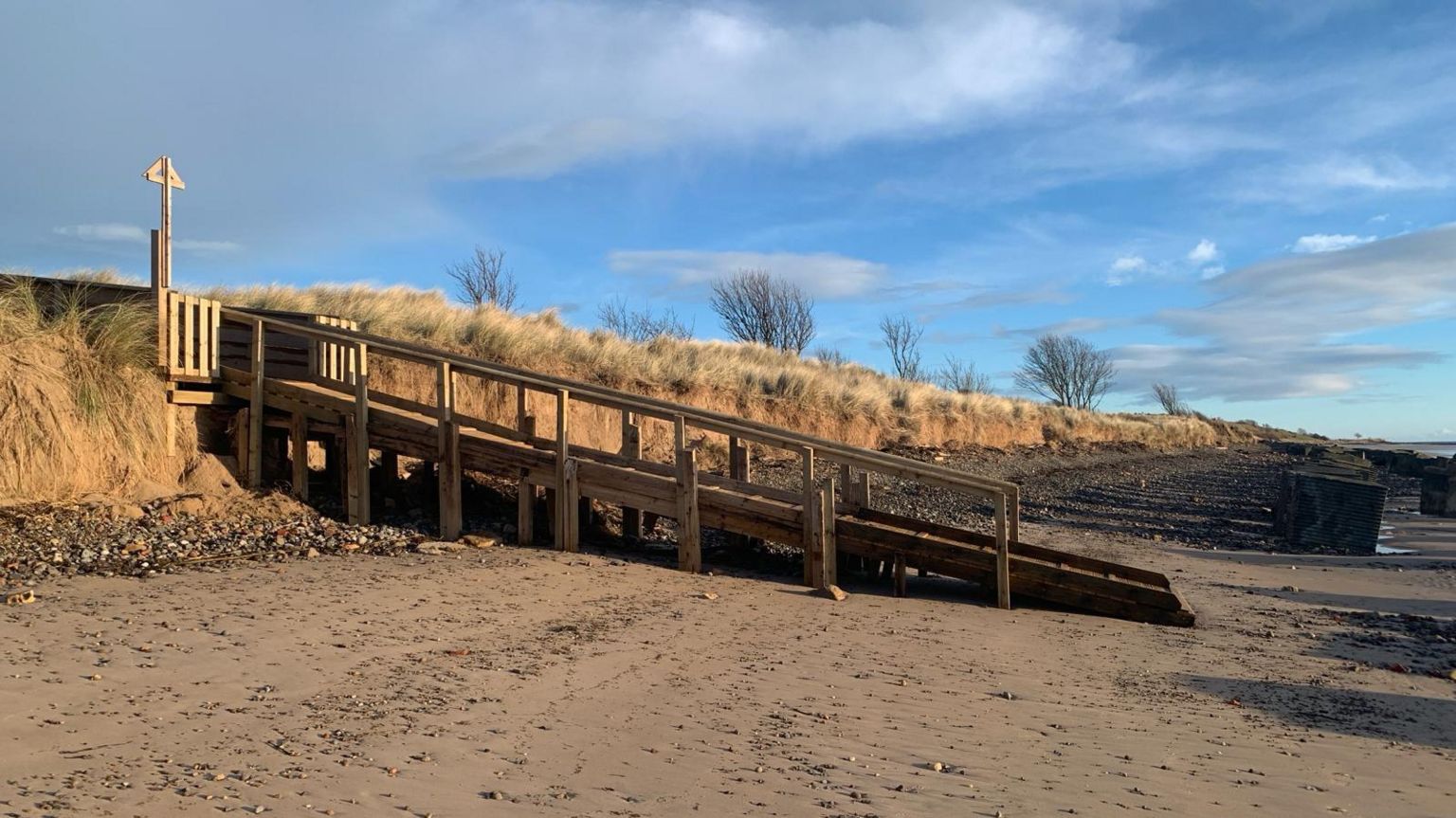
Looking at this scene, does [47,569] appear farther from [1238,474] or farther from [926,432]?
[1238,474]

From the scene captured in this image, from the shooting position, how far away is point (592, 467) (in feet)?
34.3

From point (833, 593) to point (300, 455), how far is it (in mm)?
6387

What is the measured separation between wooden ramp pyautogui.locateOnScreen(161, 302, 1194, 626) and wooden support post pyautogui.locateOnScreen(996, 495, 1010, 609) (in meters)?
0.02

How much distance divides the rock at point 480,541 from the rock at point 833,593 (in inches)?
140

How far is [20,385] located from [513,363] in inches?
371

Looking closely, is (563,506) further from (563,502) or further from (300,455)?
(300,455)

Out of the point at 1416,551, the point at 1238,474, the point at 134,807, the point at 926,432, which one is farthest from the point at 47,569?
the point at 1238,474

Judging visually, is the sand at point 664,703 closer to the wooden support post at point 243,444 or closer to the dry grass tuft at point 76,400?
the dry grass tuft at point 76,400

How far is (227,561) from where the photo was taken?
8.74m

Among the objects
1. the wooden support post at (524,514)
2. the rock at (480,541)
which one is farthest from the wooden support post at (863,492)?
the rock at (480,541)

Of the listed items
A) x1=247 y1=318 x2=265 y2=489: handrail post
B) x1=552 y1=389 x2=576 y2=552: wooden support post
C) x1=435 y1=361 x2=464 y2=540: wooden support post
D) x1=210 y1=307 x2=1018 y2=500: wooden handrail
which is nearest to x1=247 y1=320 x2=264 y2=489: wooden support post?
x1=247 y1=318 x2=265 y2=489: handrail post

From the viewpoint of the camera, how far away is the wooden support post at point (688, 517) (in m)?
10.0

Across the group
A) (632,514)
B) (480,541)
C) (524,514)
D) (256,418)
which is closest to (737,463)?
(632,514)

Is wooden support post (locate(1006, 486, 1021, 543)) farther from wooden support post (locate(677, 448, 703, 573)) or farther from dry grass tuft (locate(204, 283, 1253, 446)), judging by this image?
Result: dry grass tuft (locate(204, 283, 1253, 446))
